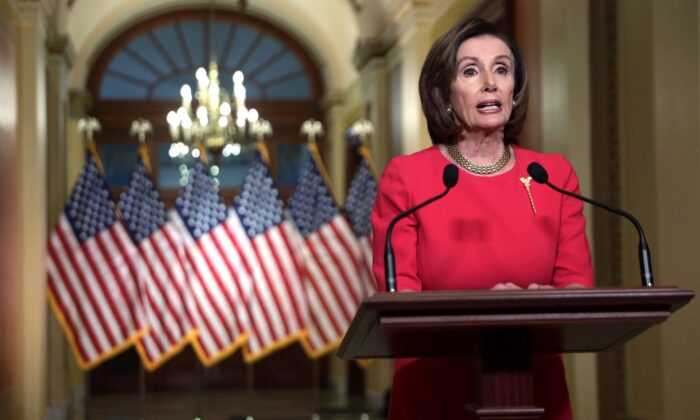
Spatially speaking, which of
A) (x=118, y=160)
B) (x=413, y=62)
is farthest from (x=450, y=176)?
(x=118, y=160)

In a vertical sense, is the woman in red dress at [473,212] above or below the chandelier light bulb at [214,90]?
below

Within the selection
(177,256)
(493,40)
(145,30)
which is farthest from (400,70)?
(493,40)

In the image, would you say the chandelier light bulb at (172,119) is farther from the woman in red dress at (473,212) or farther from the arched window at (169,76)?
the woman in red dress at (473,212)

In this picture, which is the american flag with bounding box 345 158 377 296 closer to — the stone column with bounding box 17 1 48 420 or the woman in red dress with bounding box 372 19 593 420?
the stone column with bounding box 17 1 48 420

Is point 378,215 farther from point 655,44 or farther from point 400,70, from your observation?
point 400,70

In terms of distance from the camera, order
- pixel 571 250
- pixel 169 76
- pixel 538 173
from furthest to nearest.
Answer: pixel 169 76 → pixel 571 250 → pixel 538 173

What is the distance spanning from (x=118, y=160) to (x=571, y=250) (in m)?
16.9

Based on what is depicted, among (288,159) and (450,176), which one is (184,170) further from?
(450,176)

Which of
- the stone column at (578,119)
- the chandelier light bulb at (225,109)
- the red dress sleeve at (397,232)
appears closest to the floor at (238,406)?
the chandelier light bulb at (225,109)

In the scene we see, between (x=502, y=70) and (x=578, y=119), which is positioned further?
(x=578, y=119)

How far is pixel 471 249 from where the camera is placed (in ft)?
9.78

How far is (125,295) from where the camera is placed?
11930 millimetres

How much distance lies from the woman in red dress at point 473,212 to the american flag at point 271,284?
9.33 meters

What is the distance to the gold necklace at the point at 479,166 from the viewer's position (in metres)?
3.07
